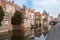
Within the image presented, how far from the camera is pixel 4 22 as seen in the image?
6.29m

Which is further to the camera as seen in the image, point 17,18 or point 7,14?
point 7,14

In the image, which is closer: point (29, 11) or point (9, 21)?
point (9, 21)

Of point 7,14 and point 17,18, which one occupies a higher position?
point 7,14

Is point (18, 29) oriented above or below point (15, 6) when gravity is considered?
below

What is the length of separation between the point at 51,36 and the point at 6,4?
Result: 7118mm

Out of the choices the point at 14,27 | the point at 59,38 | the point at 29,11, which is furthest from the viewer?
the point at 29,11

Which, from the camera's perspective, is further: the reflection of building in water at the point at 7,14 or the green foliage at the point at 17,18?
the reflection of building in water at the point at 7,14

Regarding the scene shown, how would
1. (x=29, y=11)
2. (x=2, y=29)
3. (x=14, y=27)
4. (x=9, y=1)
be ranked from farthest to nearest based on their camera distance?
(x=29, y=11)
(x=9, y=1)
(x=14, y=27)
(x=2, y=29)

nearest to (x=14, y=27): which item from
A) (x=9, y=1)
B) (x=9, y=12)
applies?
(x=9, y=12)

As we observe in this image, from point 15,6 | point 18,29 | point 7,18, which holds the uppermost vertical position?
point 15,6

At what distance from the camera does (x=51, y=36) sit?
0.35m

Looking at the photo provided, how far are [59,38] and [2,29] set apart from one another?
5580 mm

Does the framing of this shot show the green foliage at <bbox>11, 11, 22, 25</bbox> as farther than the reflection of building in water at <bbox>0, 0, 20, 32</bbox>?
No

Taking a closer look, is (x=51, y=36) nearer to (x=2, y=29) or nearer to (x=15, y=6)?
(x=2, y=29)
